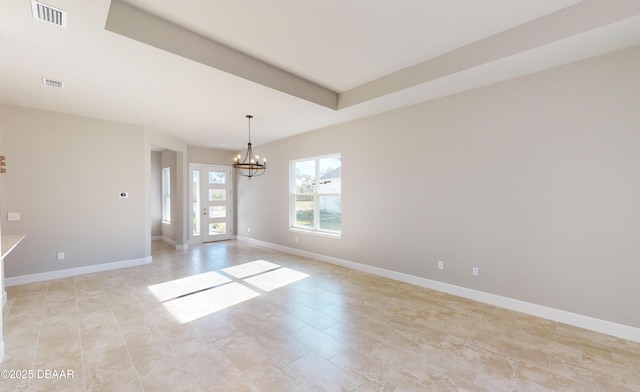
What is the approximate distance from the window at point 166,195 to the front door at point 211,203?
785 millimetres

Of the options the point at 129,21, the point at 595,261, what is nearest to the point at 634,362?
the point at 595,261

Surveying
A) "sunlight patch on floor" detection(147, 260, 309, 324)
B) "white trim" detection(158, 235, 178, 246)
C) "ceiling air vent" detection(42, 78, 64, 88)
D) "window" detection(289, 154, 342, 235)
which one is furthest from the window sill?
"ceiling air vent" detection(42, 78, 64, 88)

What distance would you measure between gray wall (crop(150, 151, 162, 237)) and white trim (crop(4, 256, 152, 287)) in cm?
301

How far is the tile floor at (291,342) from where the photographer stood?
82.7 inches

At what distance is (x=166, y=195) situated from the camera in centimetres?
811

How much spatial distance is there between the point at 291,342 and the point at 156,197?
7.39 meters

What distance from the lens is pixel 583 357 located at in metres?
2.41

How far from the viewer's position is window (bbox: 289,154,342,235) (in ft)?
18.9

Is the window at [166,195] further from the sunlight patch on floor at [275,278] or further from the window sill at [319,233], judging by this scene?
Answer: the sunlight patch on floor at [275,278]

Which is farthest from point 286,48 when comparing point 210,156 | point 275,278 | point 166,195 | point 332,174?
point 166,195

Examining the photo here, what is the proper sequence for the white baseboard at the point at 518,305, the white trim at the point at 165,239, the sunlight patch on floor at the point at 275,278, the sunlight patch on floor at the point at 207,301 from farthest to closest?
the white trim at the point at 165,239 < the sunlight patch on floor at the point at 275,278 < the sunlight patch on floor at the point at 207,301 < the white baseboard at the point at 518,305

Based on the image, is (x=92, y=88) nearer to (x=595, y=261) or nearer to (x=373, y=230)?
(x=373, y=230)

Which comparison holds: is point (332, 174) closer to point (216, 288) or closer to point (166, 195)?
point (216, 288)

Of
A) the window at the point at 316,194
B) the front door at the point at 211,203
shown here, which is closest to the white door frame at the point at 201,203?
the front door at the point at 211,203
